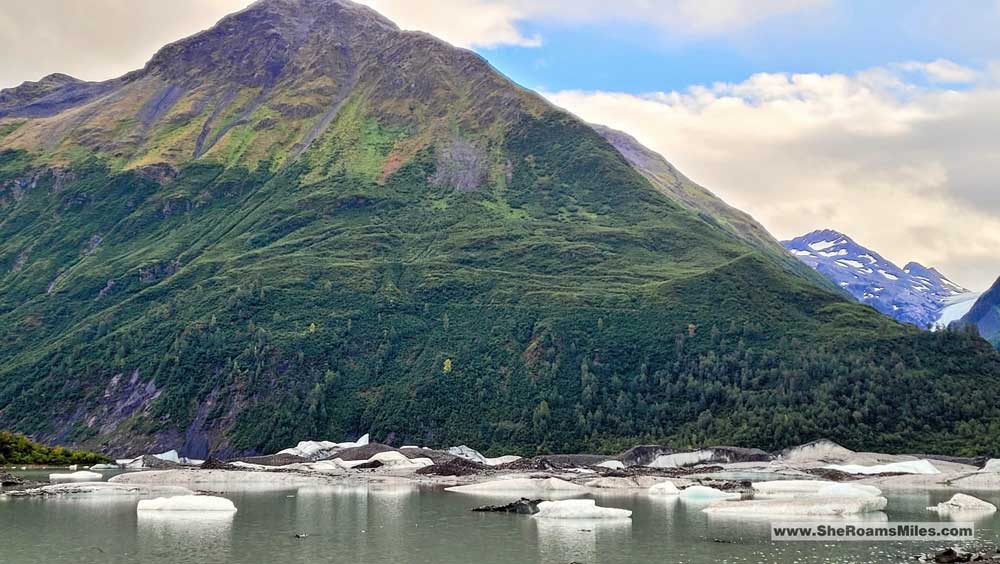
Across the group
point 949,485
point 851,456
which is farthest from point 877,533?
point 851,456

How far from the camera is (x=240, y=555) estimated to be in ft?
185

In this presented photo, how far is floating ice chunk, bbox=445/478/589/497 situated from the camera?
103000 millimetres

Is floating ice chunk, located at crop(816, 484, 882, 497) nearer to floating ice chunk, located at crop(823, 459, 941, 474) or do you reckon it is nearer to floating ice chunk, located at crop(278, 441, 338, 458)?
floating ice chunk, located at crop(823, 459, 941, 474)

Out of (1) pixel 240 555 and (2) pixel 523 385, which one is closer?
(1) pixel 240 555

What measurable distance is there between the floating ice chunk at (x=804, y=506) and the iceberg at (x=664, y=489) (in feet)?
55.0

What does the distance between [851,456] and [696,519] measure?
7834 centimetres

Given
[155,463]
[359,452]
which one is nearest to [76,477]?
[155,463]

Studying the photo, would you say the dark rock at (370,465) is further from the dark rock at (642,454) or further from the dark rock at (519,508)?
the dark rock at (519,508)

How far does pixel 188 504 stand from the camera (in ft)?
258

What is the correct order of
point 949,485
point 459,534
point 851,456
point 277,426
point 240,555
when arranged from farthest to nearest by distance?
point 277,426 → point 851,456 → point 949,485 → point 459,534 → point 240,555

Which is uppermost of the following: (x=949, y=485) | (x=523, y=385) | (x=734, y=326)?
(x=734, y=326)

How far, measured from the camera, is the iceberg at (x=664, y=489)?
323ft

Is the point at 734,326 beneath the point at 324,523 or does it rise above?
above

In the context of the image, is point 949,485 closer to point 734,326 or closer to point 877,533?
point 877,533
